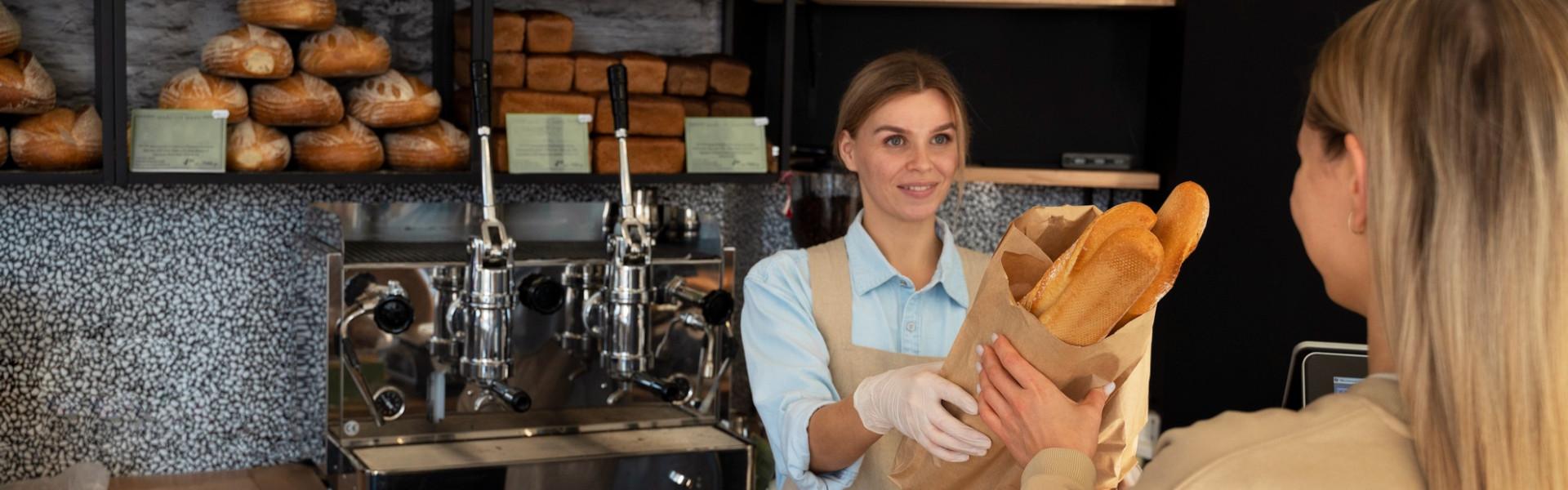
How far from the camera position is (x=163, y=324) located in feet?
7.77

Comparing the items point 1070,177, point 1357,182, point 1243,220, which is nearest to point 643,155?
point 1070,177

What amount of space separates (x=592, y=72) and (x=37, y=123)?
0.83 meters

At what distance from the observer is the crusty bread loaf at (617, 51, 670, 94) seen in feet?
7.77

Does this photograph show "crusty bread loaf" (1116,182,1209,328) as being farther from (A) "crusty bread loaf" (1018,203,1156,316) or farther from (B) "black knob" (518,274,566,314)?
(B) "black knob" (518,274,566,314)

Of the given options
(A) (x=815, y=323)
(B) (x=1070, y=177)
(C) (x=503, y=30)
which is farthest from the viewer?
(B) (x=1070, y=177)

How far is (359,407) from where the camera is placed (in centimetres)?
210

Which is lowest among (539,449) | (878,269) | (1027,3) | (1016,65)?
(539,449)

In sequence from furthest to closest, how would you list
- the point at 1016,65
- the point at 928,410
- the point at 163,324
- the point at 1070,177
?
1. the point at 1016,65
2. the point at 1070,177
3. the point at 163,324
4. the point at 928,410

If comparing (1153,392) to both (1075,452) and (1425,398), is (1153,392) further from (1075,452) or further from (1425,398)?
(1425,398)

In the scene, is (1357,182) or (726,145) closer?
(1357,182)

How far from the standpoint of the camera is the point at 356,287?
205 cm

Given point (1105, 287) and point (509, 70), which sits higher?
point (509, 70)

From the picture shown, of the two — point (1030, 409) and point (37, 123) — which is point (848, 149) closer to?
point (1030, 409)

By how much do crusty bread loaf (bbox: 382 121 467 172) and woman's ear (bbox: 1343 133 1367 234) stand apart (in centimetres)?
160
